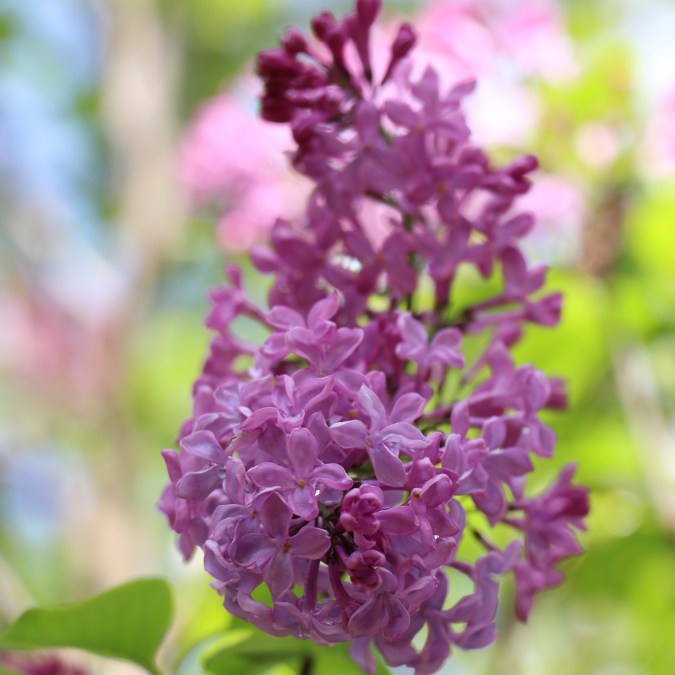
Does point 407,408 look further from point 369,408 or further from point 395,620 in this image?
point 395,620

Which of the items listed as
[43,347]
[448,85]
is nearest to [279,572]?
[448,85]

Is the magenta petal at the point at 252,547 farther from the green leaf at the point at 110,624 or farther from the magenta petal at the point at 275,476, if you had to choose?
the green leaf at the point at 110,624

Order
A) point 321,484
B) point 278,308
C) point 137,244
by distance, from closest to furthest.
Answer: point 321,484, point 278,308, point 137,244

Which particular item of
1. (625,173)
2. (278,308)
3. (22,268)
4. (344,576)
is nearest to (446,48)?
(625,173)

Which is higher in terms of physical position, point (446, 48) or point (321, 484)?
point (446, 48)

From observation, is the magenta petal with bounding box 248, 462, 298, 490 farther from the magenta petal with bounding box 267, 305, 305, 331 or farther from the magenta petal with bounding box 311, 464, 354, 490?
the magenta petal with bounding box 267, 305, 305, 331

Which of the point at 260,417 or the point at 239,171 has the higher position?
the point at 239,171

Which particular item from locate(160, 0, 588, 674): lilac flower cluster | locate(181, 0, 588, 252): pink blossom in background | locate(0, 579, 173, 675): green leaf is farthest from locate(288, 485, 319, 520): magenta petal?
locate(181, 0, 588, 252): pink blossom in background

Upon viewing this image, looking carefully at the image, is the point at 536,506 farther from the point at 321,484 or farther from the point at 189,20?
the point at 189,20
